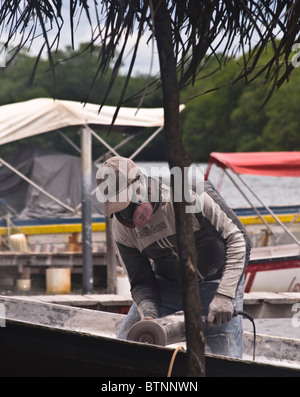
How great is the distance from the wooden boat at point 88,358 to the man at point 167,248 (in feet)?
0.79

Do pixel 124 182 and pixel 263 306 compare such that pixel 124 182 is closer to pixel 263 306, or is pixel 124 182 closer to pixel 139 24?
pixel 139 24

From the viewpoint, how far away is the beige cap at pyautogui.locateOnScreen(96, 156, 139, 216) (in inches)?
148

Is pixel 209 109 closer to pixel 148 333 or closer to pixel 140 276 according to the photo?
pixel 140 276

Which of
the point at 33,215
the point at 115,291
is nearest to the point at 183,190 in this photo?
the point at 115,291

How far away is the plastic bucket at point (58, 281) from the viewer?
38.4 feet

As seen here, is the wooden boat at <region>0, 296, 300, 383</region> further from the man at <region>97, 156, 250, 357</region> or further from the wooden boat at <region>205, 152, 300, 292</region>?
the wooden boat at <region>205, 152, 300, 292</region>

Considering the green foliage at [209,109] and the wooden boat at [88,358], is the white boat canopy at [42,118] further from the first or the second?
the green foliage at [209,109]

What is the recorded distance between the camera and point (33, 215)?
16.3 metres

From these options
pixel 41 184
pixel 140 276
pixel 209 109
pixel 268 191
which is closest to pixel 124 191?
pixel 140 276

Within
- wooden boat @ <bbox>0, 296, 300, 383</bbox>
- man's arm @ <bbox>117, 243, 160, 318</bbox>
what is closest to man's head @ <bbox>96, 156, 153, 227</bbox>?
man's arm @ <bbox>117, 243, 160, 318</bbox>

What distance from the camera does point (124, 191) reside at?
12.4ft

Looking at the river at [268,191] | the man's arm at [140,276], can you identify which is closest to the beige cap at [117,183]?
the man's arm at [140,276]

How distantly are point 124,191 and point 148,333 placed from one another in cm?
79
